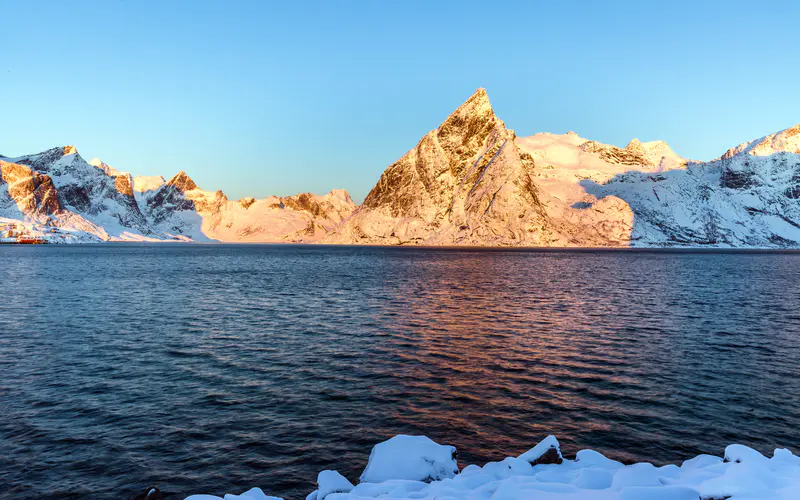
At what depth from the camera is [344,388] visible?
20.9 meters

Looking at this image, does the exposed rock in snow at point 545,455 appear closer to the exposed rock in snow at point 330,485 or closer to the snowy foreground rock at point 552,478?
the snowy foreground rock at point 552,478

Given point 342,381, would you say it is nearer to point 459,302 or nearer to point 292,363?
point 292,363

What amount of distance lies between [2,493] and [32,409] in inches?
257

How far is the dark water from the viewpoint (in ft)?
46.9

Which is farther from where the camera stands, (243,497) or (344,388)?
(344,388)

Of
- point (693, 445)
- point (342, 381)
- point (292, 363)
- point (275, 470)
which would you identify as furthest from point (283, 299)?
point (693, 445)

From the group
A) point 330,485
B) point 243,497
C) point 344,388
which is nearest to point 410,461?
point 330,485

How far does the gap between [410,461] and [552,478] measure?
11.0ft

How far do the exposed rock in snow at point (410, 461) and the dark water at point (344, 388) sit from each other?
158 centimetres

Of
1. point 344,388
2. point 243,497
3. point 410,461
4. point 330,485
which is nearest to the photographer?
point 243,497

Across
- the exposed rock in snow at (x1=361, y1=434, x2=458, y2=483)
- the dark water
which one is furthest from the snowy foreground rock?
the dark water

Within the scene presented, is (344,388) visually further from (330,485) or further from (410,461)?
(330,485)

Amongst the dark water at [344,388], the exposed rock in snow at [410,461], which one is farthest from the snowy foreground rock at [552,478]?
the dark water at [344,388]

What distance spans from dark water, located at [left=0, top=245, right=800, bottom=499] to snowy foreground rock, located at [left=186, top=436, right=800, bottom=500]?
1910mm
